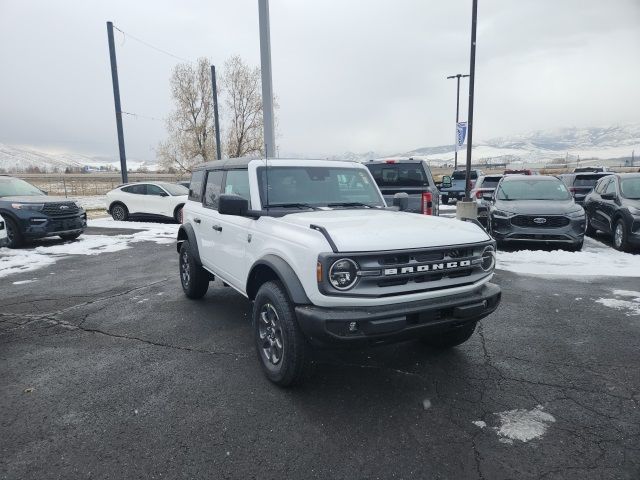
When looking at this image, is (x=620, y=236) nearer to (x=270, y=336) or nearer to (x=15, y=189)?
(x=270, y=336)

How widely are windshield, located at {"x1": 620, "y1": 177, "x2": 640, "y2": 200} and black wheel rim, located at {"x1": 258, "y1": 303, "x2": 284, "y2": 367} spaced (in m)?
9.39

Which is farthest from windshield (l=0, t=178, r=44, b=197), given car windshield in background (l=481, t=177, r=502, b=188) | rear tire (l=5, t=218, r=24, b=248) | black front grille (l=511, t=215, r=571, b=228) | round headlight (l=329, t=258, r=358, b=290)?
car windshield in background (l=481, t=177, r=502, b=188)

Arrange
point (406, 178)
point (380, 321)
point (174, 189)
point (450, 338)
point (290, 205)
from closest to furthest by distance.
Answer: point (380, 321), point (450, 338), point (290, 205), point (406, 178), point (174, 189)

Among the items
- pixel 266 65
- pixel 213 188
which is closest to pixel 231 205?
pixel 213 188

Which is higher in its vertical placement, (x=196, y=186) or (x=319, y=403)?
(x=196, y=186)

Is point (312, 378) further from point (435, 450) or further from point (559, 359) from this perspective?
point (559, 359)

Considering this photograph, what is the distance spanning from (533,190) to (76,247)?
1131cm

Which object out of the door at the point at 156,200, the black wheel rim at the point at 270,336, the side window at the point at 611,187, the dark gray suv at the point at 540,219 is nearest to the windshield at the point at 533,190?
the dark gray suv at the point at 540,219

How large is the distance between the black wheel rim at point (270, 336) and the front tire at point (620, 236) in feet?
28.0

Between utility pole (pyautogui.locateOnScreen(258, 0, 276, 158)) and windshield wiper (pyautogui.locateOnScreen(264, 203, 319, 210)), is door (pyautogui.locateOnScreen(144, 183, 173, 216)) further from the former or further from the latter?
windshield wiper (pyautogui.locateOnScreen(264, 203, 319, 210))

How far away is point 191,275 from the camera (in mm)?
5754

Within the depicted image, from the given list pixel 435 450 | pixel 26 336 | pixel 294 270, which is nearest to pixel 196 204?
pixel 26 336

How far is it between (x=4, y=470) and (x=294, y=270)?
7.11 ft

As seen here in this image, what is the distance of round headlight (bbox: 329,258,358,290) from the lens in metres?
2.90
